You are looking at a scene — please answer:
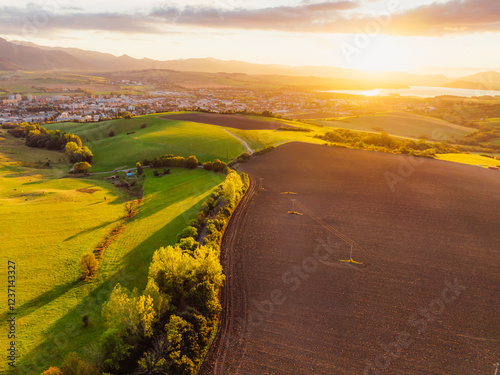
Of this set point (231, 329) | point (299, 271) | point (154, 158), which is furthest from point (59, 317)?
point (154, 158)

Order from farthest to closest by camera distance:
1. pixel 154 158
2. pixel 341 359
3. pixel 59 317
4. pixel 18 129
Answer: pixel 18 129, pixel 154 158, pixel 59 317, pixel 341 359

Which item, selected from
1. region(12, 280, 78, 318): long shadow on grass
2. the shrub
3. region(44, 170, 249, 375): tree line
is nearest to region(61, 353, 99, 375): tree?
region(44, 170, 249, 375): tree line

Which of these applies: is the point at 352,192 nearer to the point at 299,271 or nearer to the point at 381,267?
the point at 381,267

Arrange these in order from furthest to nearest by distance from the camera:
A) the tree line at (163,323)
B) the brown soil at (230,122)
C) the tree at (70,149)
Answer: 1. the brown soil at (230,122)
2. the tree at (70,149)
3. the tree line at (163,323)

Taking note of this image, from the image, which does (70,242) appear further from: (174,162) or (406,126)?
(406,126)

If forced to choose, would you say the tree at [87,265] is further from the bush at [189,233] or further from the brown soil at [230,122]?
the brown soil at [230,122]

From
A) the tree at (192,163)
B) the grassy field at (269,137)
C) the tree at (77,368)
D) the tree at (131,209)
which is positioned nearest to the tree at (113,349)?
the tree at (77,368)
